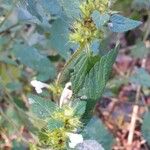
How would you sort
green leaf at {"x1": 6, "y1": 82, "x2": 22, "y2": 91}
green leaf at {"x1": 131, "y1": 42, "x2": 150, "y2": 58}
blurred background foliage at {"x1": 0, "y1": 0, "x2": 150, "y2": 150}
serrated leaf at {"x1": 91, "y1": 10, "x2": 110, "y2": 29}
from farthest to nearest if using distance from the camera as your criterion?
green leaf at {"x1": 131, "y1": 42, "x2": 150, "y2": 58} < green leaf at {"x1": 6, "y1": 82, "x2": 22, "y2": 91} < blurred background foliage at {"x1": 0, "y1": 0, "x2": 150, "y2": 150} < serrated leaf at {"x1": 91, "y1": 10, "x2": 110, "y2": 29}

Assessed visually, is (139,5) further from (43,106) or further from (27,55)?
(43,106)

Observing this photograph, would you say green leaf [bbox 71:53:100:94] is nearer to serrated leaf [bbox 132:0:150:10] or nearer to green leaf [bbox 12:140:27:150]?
green leaf [bbox 12:140:27:150]

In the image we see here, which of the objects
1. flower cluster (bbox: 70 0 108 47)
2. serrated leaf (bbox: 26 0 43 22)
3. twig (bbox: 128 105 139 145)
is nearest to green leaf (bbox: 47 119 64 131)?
flower cluster (bbox: 70 0 108 47)

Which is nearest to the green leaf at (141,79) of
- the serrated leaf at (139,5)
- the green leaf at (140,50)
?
the green leaf at (140,50)

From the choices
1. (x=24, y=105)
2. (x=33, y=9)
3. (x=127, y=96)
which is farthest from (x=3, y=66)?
(x=33, y=9)

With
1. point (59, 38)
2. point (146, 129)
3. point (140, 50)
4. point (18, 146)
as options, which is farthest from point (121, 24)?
point (140, 50)

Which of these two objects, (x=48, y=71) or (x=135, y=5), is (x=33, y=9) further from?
(x=135, y=5)

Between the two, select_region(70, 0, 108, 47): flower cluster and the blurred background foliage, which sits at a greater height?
select_region(70, 0, 108, 47): flower cluster
